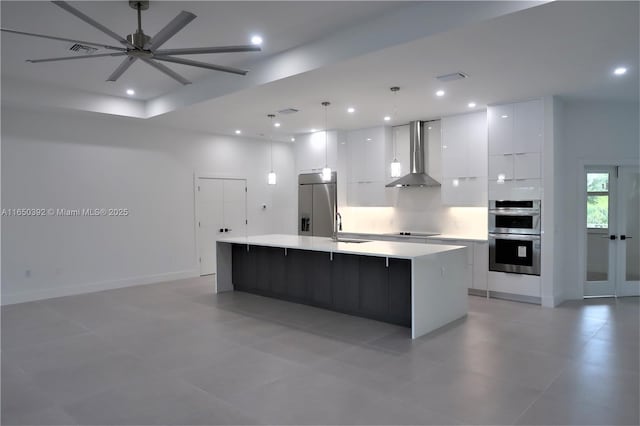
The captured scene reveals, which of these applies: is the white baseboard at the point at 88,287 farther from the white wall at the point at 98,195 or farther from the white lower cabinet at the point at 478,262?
the white lower cabinet at the point at 478,262

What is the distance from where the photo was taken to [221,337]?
14.3ft

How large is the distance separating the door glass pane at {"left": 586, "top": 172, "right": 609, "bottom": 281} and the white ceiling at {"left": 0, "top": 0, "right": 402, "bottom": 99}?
467cm

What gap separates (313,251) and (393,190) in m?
2.94

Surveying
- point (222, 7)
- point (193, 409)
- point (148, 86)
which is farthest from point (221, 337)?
point (148, 86)

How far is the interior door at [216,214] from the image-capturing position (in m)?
8.31

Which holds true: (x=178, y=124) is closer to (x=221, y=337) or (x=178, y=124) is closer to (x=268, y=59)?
(x=268, y=59)

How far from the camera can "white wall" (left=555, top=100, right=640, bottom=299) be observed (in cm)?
611

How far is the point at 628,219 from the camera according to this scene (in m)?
6.23

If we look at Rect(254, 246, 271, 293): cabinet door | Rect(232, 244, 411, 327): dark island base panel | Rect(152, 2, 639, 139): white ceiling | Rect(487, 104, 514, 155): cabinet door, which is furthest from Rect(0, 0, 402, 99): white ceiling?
Rect(487, 104, 514, 155): cabinet door

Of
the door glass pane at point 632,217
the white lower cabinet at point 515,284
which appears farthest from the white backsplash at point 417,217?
the door glass pane at point 632,217

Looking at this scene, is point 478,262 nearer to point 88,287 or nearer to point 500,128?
point 500,128

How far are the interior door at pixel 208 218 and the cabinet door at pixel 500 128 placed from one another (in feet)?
17.6

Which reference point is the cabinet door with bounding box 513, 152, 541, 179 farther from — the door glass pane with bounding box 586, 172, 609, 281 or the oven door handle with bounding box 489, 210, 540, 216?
the door glass pane with bounding box 586, 172, 609, 281

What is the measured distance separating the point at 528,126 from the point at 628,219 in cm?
224
